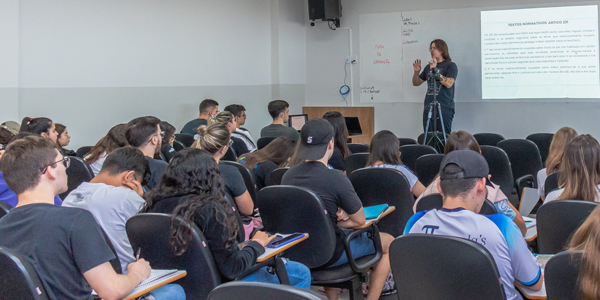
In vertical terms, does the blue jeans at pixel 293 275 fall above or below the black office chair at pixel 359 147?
below

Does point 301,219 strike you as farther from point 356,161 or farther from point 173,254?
point 356,161

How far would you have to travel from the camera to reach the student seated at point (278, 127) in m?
5.77

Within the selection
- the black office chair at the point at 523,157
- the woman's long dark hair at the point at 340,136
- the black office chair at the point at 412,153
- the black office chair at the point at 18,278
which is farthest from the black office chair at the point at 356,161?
the black office chair at the point at 18,278

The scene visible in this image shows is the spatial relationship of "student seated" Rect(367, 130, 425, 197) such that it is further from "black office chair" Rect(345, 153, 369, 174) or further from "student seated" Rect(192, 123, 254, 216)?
"student seated" Rect(192, 123, 254, 216)

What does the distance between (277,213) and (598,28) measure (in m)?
6.30

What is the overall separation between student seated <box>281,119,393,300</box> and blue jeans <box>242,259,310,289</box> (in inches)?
11.9

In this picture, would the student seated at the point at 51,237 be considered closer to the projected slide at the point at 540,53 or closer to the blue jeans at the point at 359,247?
the blue jeans at the point at 359,247

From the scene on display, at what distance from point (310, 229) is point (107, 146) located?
194 centimetres

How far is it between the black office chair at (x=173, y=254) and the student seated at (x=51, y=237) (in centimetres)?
31

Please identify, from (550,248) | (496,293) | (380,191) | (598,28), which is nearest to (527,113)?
(598,28)

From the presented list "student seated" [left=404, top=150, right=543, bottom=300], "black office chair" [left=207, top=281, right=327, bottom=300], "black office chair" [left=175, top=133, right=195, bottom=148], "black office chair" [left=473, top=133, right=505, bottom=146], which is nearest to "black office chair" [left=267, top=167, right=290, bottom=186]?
"student seated" [left=404, top=150, right=543, bottom=300]

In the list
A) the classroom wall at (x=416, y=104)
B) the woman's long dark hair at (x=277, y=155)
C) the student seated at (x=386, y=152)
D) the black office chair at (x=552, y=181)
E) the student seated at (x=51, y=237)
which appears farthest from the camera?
the classroom wall at (x=416, y=104)

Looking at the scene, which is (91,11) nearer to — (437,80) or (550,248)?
(437,80)

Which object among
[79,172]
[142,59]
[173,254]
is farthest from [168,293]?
[142,59]
